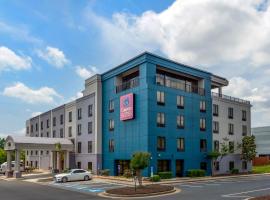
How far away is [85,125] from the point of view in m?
57.3

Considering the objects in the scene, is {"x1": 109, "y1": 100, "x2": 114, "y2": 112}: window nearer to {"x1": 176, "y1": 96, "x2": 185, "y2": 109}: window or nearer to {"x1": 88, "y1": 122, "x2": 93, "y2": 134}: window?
{"x1": 88, "y1": 122, "x2": 93, "y2": 134}: window

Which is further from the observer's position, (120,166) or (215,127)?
(215,127)

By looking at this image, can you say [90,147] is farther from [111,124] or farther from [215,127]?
[215,127]

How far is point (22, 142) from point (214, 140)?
29240 millimetres

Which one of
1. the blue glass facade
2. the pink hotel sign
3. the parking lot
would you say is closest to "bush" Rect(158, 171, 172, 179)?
the blue glass facade

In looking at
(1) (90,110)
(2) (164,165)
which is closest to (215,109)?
(2) (164,165)

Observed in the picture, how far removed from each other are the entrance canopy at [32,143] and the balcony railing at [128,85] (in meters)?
15.8

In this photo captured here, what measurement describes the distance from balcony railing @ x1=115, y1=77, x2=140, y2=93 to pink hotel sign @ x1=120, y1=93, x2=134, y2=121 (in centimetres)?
165

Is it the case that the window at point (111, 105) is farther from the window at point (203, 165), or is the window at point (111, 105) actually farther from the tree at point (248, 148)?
the tree at point (248, 148)

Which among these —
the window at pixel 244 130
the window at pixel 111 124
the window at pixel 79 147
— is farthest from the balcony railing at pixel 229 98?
the window at pixel 79 147

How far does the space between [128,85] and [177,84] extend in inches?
264

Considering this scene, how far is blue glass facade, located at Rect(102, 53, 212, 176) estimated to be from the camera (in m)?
44.4

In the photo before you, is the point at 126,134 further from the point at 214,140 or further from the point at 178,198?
the point at 178,198

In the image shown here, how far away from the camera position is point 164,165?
45.7 meters
